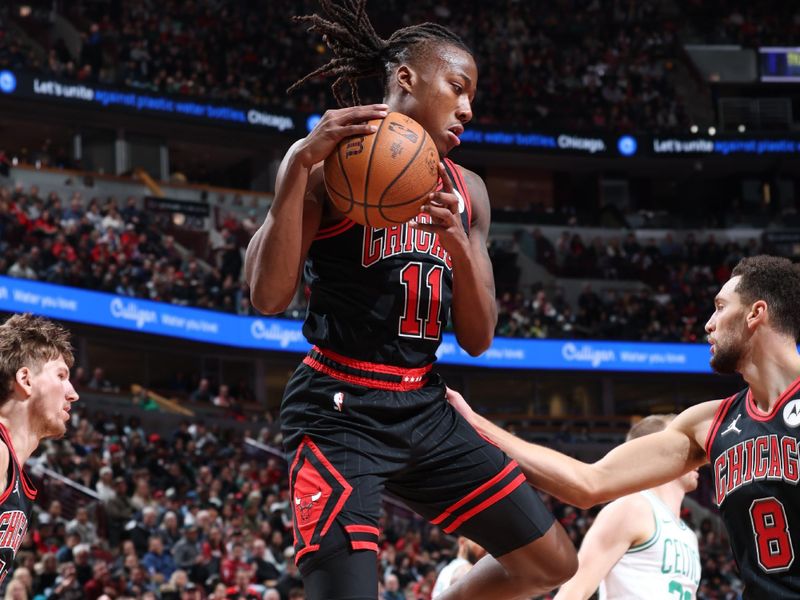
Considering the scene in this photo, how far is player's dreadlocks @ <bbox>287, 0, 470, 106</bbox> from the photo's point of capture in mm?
4047

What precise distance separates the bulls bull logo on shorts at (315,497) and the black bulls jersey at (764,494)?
1.30 metres

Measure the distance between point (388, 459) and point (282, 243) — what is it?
0.80 metres

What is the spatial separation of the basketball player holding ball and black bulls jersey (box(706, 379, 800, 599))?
598 mm

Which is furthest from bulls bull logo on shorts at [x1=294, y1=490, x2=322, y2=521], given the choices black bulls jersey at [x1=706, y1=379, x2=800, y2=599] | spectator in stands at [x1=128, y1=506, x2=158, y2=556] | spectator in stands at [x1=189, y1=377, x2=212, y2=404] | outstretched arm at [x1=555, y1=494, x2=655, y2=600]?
spectator in stands at [x1=189, y1=377, x2=212, y2=404]

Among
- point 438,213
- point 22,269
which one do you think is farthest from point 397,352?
point 22,269

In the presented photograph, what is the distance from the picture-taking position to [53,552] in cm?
1173

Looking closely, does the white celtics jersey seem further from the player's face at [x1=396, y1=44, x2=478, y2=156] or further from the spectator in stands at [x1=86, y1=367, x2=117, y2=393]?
the spectator in stands at [x1=86, y1=367, x2=117, y2=393]

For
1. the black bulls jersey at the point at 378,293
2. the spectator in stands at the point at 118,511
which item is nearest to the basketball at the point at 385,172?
the black bulls jersey at the point at 378,293

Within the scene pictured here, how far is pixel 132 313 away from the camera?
71.4 ft

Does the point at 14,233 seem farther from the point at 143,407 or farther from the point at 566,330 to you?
the point at 566,330

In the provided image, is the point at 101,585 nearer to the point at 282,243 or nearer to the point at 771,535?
the point at 282,243

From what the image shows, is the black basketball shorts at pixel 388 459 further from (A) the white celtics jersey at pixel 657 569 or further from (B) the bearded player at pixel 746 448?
(A) the white celtics jersey at pixel 657 569

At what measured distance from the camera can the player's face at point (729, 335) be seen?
3928mm

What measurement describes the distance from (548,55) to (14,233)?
18485mm
